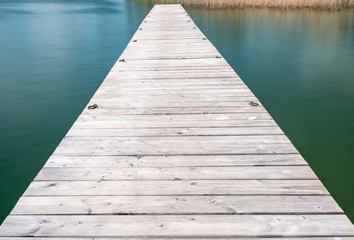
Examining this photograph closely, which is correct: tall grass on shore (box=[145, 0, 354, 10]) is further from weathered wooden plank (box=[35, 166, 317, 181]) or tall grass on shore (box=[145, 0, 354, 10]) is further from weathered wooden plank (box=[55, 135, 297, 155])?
weathered wooden plank (box=[35, 166, 317, 181])

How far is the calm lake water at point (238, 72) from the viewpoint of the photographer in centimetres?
365

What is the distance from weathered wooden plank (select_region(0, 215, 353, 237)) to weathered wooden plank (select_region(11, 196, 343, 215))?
1.4 inches

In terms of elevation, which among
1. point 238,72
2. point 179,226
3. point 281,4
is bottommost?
point 238,72

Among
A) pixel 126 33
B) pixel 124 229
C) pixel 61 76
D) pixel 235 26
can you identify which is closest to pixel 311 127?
pixel 124 229

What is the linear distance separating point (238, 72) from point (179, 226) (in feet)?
19.2

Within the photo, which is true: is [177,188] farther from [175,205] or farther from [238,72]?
[238,72]

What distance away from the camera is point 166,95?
3.11 m

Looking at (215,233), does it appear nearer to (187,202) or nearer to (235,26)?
(187,202)

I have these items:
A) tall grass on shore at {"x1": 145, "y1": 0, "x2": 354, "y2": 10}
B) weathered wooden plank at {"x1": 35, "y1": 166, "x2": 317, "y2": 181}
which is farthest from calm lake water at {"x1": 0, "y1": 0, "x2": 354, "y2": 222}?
weathered wooden plank at {"x1": 35, "y1": 166, "x2": 317, "y2": 181}

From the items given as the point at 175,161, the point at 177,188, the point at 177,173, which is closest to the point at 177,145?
the point at 175,161

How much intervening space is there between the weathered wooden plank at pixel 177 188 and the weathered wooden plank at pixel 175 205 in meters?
0.04

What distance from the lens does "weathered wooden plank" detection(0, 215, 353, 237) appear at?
1396 mm

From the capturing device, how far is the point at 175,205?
1.58 metres

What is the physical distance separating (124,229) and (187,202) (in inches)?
13.4
